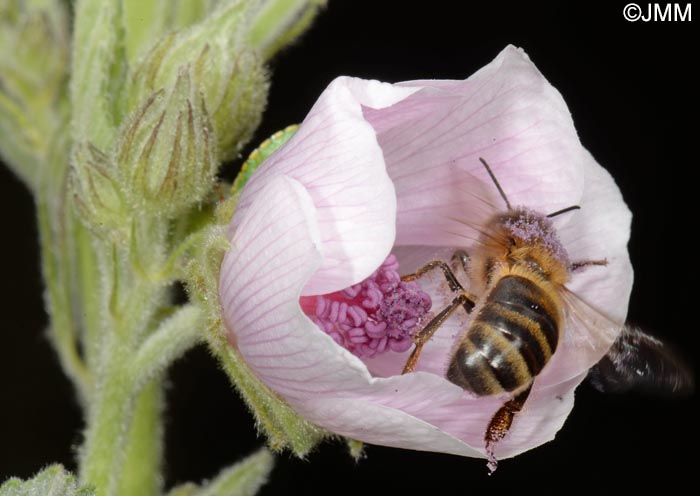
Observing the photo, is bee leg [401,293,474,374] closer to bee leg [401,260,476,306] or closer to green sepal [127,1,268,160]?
bee leg [401,260,476,306]

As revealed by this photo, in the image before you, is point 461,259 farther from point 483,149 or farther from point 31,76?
point 31,76

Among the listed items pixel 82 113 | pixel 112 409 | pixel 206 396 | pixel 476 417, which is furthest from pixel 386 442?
pixel 206 396

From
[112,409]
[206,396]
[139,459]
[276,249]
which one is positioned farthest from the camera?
[206,396]

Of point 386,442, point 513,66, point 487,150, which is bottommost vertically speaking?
point 386,442

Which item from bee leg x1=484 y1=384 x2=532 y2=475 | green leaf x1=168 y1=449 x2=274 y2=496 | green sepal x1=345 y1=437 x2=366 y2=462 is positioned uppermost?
green sepal x1=345 y1=437 x2=366 y2=462

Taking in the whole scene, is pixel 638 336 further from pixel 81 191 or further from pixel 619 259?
pixel 81 191

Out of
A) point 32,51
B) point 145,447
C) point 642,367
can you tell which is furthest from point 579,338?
point 32,51

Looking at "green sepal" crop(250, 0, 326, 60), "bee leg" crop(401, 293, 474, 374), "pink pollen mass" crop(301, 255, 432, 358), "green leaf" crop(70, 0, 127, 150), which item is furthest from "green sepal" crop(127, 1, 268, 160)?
"bee leg" crop(401, 293, 474, 374)
